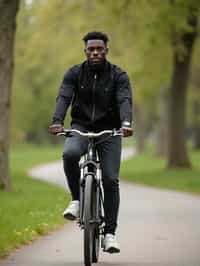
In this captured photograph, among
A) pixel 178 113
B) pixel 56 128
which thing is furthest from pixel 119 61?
pixel 56 128

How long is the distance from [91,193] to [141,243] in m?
2.39

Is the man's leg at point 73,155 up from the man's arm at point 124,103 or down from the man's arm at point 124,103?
down

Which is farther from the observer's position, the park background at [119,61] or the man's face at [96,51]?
the park background at [119,61]

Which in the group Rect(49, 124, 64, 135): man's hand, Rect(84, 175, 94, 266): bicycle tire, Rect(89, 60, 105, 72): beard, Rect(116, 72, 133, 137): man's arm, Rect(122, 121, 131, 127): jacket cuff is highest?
Rect(89, 60, 105, 72): beard

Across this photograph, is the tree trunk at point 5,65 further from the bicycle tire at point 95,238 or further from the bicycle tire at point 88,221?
the bicycle tire at point 88,221

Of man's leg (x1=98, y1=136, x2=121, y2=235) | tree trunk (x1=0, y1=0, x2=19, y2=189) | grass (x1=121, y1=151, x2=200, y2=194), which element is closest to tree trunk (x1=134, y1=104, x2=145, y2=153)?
grass (x1=121, y1=151, x2=200, y2=194)

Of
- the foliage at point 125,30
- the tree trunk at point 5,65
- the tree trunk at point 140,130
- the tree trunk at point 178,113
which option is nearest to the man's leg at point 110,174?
the tree trunk at point 5,65

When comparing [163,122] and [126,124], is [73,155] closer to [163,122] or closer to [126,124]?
[126,124]

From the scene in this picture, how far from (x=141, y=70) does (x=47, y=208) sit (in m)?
17.1

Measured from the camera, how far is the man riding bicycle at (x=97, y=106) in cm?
798

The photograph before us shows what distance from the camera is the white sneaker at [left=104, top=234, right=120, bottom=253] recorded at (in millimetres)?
8008

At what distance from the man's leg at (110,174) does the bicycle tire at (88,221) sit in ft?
0.93

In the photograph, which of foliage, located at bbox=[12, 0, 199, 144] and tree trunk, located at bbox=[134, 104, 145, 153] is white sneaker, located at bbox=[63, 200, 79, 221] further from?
tree trunk, located at bbox=[134, 104, 145, 153]

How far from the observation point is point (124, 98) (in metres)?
7.95
